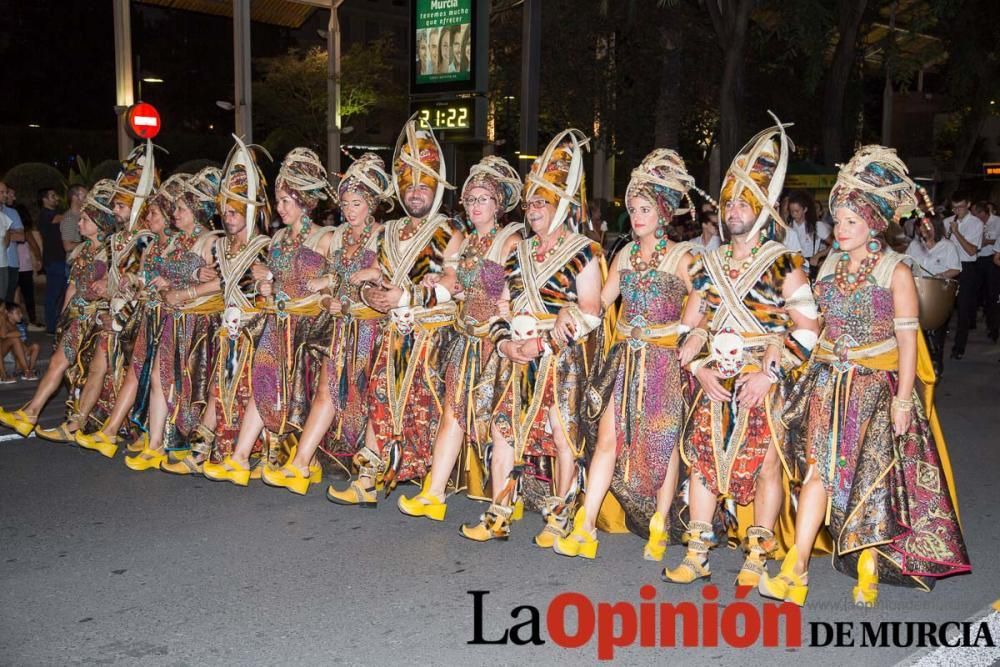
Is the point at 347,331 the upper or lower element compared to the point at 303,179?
lower

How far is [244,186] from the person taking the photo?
6.52 metres

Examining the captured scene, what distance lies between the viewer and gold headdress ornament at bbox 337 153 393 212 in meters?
6.04

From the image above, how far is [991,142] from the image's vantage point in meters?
48.1

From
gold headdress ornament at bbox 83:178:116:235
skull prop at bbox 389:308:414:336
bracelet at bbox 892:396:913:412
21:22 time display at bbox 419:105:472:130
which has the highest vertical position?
21:22 time display at bbox 419:105:472:130

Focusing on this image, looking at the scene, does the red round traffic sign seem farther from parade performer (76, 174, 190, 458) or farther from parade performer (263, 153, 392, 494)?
parade performer (263, 153, 392, 494)

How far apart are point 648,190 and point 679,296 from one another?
0.53 m

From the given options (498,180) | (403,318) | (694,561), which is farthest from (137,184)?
(694,561)

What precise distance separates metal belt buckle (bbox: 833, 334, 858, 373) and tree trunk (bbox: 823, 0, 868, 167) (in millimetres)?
16388

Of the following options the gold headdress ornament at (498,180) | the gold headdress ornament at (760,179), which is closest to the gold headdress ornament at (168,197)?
the gold headdress ornament at (498,180)

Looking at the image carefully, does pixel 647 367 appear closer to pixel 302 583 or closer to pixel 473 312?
pixel 473 312

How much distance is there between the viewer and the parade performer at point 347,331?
238 inches

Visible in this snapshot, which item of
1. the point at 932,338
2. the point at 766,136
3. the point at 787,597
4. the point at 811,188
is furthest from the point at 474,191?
the point at 811,188

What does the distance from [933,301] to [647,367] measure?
3338mm

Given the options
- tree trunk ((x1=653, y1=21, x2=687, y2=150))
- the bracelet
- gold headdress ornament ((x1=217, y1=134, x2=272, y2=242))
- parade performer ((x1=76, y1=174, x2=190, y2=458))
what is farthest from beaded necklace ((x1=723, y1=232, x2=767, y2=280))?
tree trunk ((x1=653, y1=21, x2=687, y2=150))
